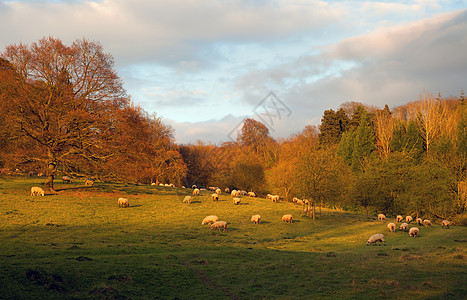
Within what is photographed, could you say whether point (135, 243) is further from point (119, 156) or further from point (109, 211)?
point (119, 156)

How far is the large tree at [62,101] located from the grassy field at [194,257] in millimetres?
6316

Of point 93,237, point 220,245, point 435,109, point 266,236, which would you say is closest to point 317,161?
point 266,236

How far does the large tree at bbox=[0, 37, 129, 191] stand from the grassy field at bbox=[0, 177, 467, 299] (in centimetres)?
632

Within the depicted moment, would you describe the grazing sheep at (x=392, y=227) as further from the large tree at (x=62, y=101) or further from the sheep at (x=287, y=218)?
the large tree at (x=62, y=101)

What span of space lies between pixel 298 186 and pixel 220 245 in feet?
75.8

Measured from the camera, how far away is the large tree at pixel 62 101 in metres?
41.2

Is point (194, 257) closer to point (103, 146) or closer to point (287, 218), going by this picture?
point (287, 218)

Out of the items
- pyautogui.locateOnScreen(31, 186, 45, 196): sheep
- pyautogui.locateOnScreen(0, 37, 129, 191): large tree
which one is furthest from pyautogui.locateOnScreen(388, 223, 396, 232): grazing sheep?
pyautogui.locateOnScreen(31, 186, 45, 196): sheep

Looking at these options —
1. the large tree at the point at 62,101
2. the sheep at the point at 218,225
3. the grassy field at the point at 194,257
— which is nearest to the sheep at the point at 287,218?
the grassy field at the point at 194,257

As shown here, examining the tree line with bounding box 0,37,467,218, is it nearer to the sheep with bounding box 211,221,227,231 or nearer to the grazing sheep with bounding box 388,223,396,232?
the grazing sheep with bounding box 388,223,396,232

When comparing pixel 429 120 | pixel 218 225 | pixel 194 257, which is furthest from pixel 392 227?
pixel 429 120

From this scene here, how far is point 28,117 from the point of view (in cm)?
4112

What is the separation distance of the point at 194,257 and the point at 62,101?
96.4 feet

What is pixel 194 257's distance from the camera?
22672mm
